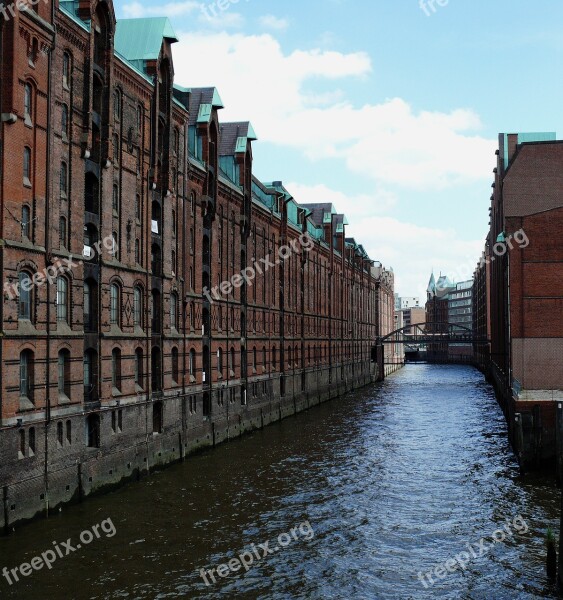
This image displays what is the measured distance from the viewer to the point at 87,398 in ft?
87.9

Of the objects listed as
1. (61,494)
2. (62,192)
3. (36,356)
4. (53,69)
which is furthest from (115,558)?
(53,69)

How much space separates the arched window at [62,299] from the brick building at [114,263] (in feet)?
0.18

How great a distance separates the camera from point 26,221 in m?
22.7

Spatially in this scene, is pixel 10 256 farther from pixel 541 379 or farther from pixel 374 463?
pixel 541 379

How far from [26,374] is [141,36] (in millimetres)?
18811

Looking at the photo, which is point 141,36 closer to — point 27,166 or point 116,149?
point 116,149

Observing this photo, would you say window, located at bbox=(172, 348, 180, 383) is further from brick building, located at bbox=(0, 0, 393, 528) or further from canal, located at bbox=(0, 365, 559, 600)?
canal, located at bbox=(0, 365, 559, 600)

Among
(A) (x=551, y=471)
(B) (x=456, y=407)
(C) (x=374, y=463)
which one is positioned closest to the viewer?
(A) (x=551, y=471)

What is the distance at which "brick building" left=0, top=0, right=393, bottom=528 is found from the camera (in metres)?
22.2

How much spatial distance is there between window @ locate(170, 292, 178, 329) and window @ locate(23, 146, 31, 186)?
13.0m

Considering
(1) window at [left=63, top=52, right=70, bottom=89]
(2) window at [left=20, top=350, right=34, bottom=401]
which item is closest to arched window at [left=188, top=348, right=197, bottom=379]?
(2) window at [left=20, top=350, right=34, bottom=401]

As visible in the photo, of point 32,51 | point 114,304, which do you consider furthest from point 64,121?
point 114,304

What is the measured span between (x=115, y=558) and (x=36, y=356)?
7.34m

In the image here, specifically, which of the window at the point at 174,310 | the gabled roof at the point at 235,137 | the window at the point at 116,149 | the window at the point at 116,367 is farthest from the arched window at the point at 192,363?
the gabled roof at the point at 235,137
